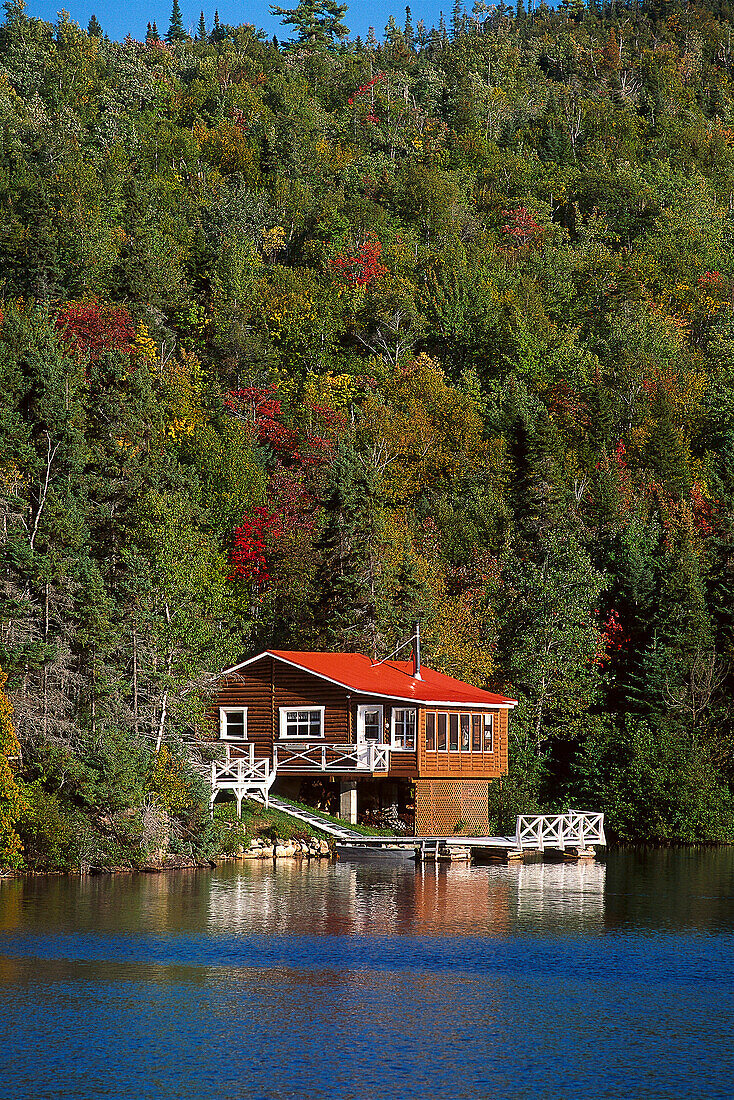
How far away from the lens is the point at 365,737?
5347cm

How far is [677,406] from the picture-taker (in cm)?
8869

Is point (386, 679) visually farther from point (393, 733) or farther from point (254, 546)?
point (254, 546)

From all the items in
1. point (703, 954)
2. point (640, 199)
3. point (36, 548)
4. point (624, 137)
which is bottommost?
point (703, 954)

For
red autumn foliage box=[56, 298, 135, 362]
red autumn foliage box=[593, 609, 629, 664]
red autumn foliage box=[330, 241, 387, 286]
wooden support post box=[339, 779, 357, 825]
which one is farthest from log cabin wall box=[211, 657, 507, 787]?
red autumn foliage box=[330, 241, 387, 286]

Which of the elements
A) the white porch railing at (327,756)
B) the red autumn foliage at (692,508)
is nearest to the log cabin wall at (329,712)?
the white porch railing at (327,756)

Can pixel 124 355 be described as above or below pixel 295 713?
above

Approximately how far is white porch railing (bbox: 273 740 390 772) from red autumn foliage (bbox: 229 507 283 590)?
19.7 meters

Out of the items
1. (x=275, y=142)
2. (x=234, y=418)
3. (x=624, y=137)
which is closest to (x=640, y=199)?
(x=624, y=137)

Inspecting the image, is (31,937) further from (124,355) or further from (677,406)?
(677,406)

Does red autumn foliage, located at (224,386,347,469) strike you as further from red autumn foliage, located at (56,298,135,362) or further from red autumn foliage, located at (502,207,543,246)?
red autumn foliage, located at (502,207,543,246)

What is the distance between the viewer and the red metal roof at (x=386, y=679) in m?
53.1

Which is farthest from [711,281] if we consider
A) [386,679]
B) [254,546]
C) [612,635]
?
[386,679]

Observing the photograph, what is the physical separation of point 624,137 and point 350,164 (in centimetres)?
3409

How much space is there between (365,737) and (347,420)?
35275mm
